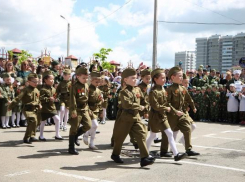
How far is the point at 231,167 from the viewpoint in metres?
6.51

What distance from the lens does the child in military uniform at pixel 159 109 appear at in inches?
265

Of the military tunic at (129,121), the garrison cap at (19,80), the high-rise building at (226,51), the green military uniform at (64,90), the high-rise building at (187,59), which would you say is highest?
the high-rise building at (226,51)

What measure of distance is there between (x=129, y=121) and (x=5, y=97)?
20.8ft

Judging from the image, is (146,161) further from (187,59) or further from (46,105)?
(187,59)

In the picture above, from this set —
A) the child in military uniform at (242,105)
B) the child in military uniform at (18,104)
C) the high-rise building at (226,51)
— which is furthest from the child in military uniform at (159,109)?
the high-rise building at (226,51)

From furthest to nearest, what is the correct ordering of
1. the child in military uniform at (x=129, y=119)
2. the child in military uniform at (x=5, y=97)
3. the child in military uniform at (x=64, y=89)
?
the child in military uniform at (x=5, y=97)
the child in military uniform at (x=64, y=89)
the child in military uniform at (x=129, y=119)

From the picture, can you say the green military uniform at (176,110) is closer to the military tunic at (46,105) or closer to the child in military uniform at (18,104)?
the military tunic at (46,105)

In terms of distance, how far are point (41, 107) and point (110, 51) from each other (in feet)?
131

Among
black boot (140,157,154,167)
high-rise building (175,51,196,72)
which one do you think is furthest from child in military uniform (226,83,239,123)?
high-rise building (175,51,196,72)

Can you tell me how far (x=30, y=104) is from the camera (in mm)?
8578


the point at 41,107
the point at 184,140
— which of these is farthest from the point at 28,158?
the point at 184,140

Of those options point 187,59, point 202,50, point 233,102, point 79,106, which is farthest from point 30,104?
point 202,50

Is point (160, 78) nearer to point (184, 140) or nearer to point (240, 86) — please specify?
point (184, 140)

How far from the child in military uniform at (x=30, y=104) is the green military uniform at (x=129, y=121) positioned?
8.98 ft
